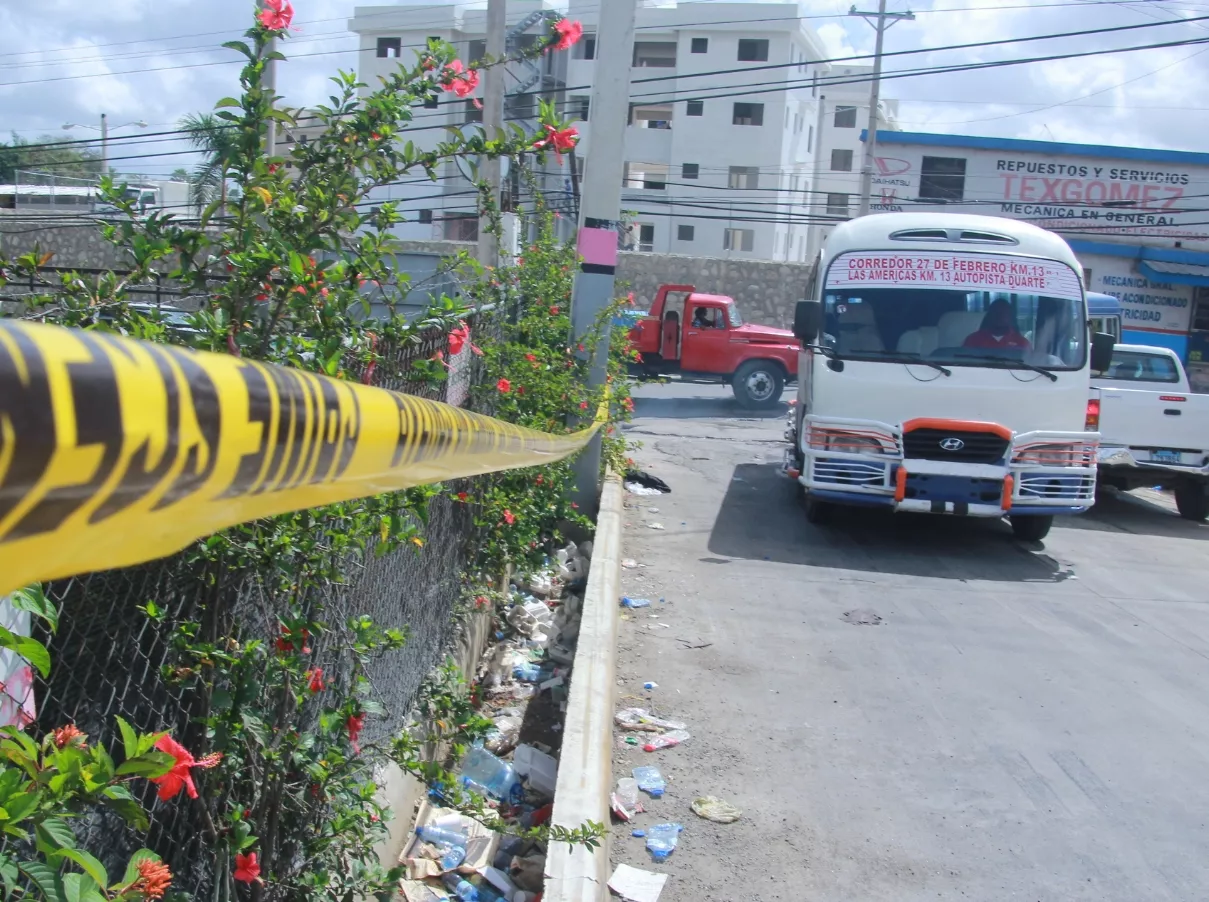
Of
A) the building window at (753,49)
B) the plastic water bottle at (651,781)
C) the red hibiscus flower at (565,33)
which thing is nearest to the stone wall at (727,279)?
the building window at (753,49)

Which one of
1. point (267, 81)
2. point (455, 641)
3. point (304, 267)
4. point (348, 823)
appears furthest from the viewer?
point (267, 81)

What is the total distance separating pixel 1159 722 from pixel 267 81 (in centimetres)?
1001

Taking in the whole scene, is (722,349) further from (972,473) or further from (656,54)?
(656,54)

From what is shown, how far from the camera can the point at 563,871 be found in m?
3.50

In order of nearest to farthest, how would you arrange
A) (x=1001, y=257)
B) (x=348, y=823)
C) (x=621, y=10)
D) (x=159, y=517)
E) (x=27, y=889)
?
(x=159, y=517), (x=27, y=889), (x=348, y=823), (x=621, y=10), (x=1001, y=257)

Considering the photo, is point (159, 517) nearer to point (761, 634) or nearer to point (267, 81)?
point (761, 634)

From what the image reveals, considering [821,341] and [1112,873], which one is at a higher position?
[821,341]

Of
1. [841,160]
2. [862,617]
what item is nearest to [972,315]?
[862,617]

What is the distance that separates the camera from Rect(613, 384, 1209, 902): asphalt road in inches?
171

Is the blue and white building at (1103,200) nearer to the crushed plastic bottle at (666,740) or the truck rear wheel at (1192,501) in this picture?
the truck rear wheel at (1192,501)

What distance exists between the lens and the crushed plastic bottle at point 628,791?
4.77 m

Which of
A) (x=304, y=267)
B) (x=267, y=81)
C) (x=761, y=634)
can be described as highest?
(x=267, y=81)

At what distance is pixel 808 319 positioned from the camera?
10047 millimetres

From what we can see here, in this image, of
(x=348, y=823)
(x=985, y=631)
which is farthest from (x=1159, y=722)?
(x=348, y=823)
